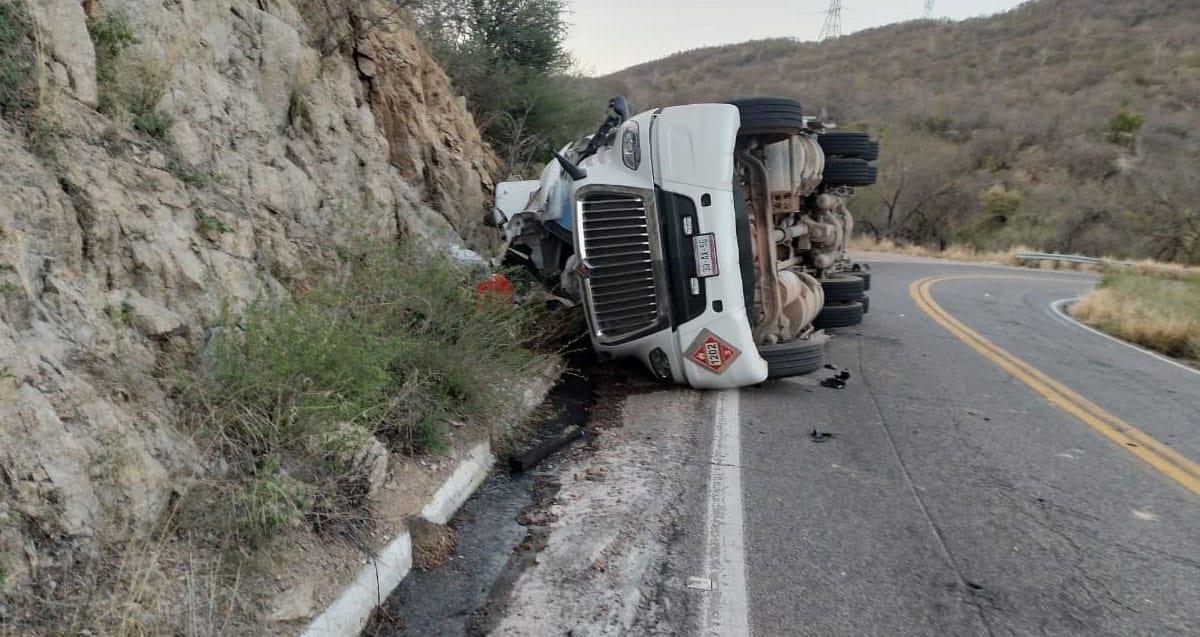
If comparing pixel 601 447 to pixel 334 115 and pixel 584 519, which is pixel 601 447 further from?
pixel 334 115

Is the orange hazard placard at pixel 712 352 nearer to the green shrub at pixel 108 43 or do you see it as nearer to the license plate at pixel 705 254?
the license plate at pixel 705 254

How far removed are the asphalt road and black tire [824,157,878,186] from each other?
2.10 metres

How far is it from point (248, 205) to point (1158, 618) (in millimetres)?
5669

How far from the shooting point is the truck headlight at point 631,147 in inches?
277

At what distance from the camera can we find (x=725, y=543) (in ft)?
14.1

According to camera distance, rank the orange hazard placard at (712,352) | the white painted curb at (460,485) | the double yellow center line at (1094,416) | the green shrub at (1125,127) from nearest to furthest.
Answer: the white painted curb at (460,485) < the double yellow center line at (1094,416) < the orange hazard placard at (712,352) < the green shrub at (1125,127)

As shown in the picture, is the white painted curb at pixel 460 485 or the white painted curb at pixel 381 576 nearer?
the white painted curb at pixel 381 576

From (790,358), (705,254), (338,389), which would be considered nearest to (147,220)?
(338,389)

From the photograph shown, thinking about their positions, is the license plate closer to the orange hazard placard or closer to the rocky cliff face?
the orange hazard placard

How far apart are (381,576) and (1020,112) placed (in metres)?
50.8

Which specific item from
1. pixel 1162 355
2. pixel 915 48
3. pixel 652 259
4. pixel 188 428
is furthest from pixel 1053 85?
pixel 188 428

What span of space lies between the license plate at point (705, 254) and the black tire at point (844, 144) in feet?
12.0

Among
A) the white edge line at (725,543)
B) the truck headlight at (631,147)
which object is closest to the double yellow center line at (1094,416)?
the white edge line at (725,543)

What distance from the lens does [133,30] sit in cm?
554
